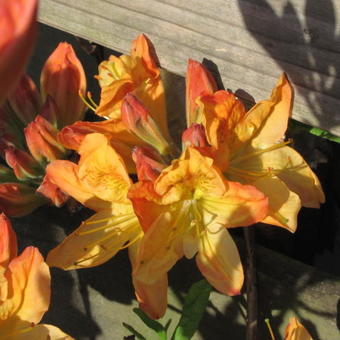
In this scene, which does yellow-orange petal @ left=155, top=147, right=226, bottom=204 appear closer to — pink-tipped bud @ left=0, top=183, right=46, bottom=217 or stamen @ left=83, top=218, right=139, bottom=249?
stamen @ left=83, top=218, right=139, bottom=249

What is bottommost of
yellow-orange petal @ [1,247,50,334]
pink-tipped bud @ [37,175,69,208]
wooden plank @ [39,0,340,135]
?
yellow-orange petal @ [1,247,50,334]

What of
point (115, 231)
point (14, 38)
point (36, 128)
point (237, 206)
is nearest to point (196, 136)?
point (237, 206)

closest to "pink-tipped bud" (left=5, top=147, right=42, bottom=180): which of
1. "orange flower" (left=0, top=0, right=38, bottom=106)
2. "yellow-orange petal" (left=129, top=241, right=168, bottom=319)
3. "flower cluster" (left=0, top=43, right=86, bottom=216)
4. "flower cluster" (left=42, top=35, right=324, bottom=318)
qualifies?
"flower cluster" (left=0, top=43, right=86, bottom=216)

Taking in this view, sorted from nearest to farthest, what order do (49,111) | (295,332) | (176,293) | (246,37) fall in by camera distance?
(246,37), (295,332), (49,111), (176,293)

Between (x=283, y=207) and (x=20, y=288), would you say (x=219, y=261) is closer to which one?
(x=283, y=207)

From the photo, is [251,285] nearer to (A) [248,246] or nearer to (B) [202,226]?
(A) [248,246]

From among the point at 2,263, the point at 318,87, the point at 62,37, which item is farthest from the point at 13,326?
the point at 62,37
